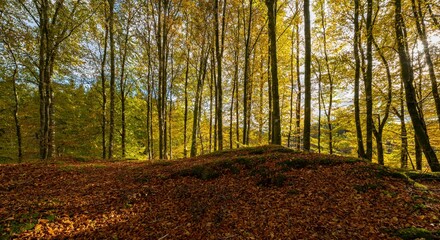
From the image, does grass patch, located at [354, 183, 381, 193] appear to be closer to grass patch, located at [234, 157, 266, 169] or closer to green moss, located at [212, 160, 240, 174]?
grass patch, located at [234, 157, 266, 169]

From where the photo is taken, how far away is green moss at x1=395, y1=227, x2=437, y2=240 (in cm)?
272

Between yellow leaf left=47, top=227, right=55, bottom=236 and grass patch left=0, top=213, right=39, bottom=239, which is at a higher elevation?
grass patch left=0, top=213, right=39, bottom=239

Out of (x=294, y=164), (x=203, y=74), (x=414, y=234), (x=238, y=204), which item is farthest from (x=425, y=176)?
(x=203, y=74)

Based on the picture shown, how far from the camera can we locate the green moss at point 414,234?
8.92 ft

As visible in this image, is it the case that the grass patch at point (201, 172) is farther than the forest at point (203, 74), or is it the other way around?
the forest at point (203, 74)

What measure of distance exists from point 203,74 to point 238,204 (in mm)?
14802

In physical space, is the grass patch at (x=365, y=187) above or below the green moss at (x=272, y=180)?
above

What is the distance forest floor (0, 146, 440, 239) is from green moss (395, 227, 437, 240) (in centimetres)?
1

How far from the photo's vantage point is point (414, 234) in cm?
280

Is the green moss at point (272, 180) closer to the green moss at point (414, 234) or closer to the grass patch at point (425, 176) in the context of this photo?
the green moss at point (414, 234)

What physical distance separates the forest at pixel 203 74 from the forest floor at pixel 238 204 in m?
3.63

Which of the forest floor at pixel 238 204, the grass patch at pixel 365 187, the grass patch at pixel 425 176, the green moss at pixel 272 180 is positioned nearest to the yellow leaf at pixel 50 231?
the forest floor at pixel 238 204

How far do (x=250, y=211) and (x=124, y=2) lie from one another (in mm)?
17824

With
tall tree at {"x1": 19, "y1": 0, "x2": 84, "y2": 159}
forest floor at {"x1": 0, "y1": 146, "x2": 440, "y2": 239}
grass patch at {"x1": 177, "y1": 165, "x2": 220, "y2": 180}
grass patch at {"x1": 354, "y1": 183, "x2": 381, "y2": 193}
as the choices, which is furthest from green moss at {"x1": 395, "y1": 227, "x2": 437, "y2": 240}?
tall tree at {"x1": 19, "y1": 0, "x2": 84, "y2": 159}
